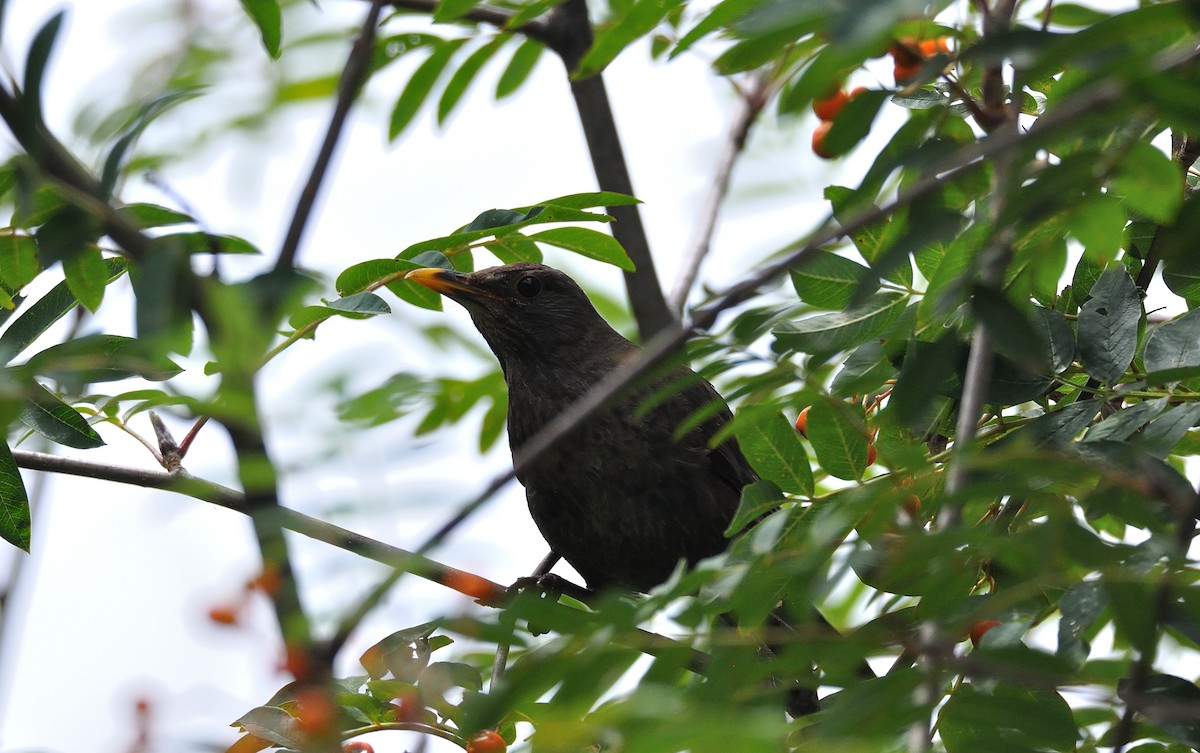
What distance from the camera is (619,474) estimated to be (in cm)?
436

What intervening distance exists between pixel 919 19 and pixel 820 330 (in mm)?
946

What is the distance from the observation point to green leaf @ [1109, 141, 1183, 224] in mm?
1811

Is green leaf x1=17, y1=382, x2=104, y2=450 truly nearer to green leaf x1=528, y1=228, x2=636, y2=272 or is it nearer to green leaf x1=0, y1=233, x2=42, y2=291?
green leaf x1=0, y1=233, x2=42, y2=291

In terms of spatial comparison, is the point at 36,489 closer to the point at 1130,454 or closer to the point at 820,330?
the point at 820,330

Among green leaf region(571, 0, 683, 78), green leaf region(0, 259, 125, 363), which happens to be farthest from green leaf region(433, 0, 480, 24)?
green leaf region(0, 259, 125, 363)

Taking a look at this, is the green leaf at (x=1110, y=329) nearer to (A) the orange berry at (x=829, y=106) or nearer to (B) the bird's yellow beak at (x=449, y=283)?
→ (A) the orange berry at (x=829, y=106)

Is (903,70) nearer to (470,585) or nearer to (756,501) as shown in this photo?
(756,501)

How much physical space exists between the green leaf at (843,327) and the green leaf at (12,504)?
5.81 ft

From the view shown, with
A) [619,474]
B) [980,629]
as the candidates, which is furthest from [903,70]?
[619,474]

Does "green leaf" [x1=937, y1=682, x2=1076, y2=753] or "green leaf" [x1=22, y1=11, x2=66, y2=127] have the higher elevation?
"green leaf" [x1=22, y1=11, x2=66, y2=127]

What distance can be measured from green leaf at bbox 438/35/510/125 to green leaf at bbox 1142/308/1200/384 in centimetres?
228

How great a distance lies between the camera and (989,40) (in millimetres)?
1774

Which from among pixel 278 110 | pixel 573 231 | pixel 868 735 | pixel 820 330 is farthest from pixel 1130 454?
pixel 278 110

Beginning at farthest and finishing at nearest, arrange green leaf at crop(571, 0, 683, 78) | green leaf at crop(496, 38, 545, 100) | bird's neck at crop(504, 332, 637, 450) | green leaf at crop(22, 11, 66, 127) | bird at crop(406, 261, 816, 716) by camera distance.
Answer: bird's neck at crop(504, 332, 637, 450), bird at crop(406, 261, 816, 716), green leaf at crop(496, 38, 545, 100), green leaf at crop(571, 0, 683, 78), green leaf at crop(22, 11, 66, 127)
